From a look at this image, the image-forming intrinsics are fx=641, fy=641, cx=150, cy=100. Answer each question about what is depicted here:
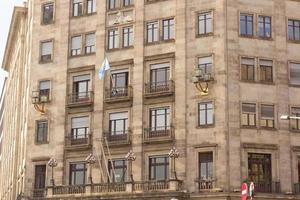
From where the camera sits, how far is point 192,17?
164ft

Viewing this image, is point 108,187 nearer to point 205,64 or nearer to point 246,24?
point 205,64

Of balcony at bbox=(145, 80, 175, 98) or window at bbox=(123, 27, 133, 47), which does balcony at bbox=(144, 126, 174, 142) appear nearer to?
balcony at bbox=(145, 80, 175, 98)

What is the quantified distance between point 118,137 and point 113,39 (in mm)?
8399

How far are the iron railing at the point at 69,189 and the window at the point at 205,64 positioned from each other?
13.0 meters

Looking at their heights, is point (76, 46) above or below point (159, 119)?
above

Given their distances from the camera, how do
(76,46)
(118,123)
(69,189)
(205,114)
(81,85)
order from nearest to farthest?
(205,114)
(69,189)
(118,123)
(81,85)
(76,46)

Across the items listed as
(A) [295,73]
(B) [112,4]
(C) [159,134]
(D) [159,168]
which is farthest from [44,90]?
(A) [295,73]

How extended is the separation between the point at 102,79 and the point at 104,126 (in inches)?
157

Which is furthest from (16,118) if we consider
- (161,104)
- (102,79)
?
(161,104)

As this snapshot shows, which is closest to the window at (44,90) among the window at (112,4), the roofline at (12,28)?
the window at (112,4)

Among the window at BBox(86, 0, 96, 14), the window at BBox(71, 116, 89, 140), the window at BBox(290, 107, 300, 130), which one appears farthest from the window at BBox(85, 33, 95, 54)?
the window at BBox(290, 107, 300, 130)

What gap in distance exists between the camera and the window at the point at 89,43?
54034 mm

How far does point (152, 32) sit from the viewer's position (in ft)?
169

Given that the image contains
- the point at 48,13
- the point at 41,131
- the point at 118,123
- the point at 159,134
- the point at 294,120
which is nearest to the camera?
the point at 294,120
